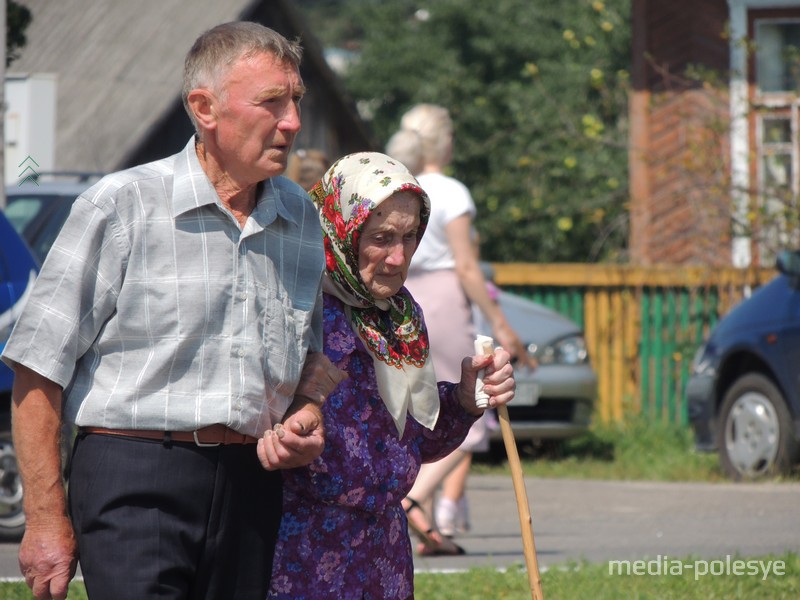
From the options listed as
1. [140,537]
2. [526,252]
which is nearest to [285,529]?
[140,537]

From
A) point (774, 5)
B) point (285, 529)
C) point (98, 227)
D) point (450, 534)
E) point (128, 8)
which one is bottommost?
point (450, 534)

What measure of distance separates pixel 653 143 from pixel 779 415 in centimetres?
679

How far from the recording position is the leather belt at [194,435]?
123 inches

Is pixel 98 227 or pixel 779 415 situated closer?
pixel 98 227

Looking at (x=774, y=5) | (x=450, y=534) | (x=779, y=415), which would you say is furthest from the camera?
(x=774, y=5)

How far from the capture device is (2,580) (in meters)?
6.14

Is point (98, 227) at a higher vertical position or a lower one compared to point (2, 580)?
higher

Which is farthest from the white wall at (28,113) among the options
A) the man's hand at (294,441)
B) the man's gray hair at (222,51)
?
the man's hand at (294,441)

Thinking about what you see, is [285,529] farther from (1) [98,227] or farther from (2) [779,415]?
(2) [779,415]

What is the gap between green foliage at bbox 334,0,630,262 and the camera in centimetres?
2339

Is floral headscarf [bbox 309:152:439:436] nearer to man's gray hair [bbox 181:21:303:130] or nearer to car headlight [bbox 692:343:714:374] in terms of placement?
man's gray hair [bbox 181:21:303:130]

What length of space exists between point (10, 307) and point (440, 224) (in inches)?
86.6

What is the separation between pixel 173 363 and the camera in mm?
3127

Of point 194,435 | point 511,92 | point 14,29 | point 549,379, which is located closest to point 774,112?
point 549,379
